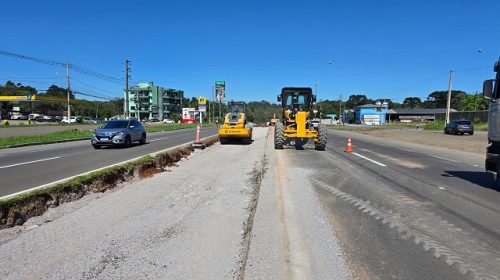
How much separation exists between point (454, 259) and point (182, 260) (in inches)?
125

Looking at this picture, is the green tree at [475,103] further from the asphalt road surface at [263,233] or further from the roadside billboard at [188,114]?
the asphalt road surface at [263,233]

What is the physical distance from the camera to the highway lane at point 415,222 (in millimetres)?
4777

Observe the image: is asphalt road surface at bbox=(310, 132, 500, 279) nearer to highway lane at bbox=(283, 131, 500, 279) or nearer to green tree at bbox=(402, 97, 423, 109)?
highway lane at bbox=(283, 131, 500, 279)

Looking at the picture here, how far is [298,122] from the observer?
22484 millimetres

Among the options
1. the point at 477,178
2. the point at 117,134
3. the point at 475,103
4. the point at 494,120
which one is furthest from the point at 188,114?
the point at 494,120

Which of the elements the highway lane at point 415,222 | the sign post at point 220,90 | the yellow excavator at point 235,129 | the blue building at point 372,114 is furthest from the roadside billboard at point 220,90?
the highway lane at point 415,222

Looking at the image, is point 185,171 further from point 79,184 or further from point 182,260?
point 182,260

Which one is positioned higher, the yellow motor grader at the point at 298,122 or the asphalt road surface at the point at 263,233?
the yellow motor grader at the point at 298,122

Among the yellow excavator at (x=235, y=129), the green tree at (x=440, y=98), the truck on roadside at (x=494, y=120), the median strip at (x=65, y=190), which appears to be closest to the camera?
the median strip at (x=65, y=190)

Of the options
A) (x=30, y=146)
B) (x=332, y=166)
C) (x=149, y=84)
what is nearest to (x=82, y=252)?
(x=332, y=166)

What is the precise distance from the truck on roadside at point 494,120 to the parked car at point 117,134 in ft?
58.2

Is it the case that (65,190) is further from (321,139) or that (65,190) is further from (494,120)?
(321,139)

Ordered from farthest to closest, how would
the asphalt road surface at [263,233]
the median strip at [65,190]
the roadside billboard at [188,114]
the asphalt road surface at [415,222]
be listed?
the roadside billboard at [188,114] → the median strip at [65,190] → the asphalt road surface at [415,222] → the asphalt road surface at [263,233]

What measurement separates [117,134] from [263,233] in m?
18.2
